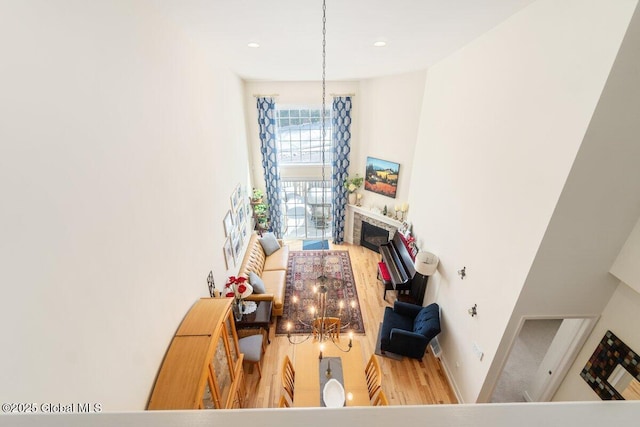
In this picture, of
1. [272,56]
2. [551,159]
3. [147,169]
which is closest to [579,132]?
[551,159]

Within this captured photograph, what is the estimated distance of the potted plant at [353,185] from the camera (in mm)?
7156

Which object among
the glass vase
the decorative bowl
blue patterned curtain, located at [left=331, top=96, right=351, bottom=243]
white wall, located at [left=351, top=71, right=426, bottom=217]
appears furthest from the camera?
blue patterned curtain, located at [left=331, top=96, right=351, bottom=243]

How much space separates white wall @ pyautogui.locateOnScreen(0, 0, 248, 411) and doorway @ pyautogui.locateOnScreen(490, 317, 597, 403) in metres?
3.72

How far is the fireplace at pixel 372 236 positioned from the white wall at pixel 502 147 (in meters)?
2.29

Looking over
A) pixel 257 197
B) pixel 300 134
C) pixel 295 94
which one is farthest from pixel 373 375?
pixel 295 94

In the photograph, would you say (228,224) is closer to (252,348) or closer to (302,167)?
(252,348)

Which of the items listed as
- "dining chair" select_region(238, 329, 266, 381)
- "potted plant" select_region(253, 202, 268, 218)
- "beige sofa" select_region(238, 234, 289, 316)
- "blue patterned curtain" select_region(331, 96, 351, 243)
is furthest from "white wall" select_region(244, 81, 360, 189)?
"dining chair" select_region(238, 329, 266, 381)

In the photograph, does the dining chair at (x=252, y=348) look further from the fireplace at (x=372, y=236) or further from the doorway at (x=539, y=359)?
the fireplace at (x=372, y=236)

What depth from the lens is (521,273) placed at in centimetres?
278

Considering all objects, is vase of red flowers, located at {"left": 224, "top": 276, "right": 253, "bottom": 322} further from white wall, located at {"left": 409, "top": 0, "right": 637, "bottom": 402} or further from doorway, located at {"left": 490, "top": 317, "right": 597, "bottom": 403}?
doorway, located at {"left": 490, "top": 317, "right": 597, "bottom": 403}

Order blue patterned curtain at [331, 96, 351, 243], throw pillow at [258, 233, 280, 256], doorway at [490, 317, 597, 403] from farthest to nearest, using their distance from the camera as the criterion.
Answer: throw pillow at [258, 233, 280, 256], blue patterned curtain at [331, 96, 351, 243], doorway at [490, 317, 597, 403]

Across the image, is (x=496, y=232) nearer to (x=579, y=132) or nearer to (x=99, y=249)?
(x=579, y=132)

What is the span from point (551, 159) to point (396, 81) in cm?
422

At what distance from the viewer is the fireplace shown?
725cm
